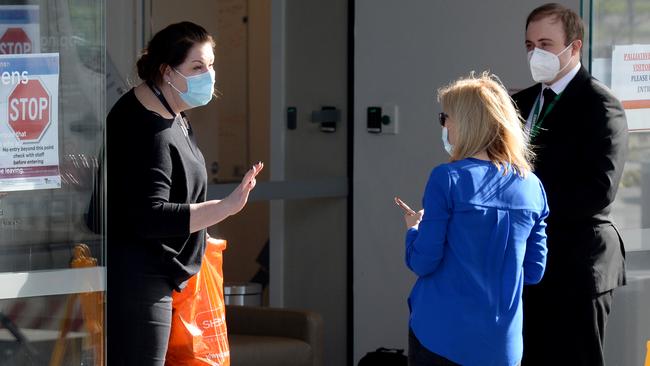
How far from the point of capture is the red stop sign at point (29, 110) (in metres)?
3.01

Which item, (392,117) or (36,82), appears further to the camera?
(392,117)

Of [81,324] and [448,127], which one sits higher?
[448,127]

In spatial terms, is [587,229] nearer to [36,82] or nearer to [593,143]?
[593,143]

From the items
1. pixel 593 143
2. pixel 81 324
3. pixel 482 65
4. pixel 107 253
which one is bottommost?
pixel 81 324

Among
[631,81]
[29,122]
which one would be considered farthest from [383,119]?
[29,122]

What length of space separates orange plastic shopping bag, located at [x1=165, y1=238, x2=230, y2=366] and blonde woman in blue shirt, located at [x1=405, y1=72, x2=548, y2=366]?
626 millimetres

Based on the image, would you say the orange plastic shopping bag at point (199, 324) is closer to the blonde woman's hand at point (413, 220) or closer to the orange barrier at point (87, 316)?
the orange barrier at point (87, 316)

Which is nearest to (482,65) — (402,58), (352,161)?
(402,58)

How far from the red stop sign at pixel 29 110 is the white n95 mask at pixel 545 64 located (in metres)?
1.60

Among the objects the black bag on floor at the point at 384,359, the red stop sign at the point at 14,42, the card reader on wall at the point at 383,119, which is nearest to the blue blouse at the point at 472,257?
the red stop sign at the point at 14,42

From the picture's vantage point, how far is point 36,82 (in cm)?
304

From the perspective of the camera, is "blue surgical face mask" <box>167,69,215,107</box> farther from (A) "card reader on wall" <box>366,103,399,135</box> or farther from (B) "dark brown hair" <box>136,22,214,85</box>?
(A) "card reader on wall" <box>366,103,399,135</box>

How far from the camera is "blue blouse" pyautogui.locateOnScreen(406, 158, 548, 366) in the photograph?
3.00 meters

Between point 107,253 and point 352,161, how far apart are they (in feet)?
9.13
